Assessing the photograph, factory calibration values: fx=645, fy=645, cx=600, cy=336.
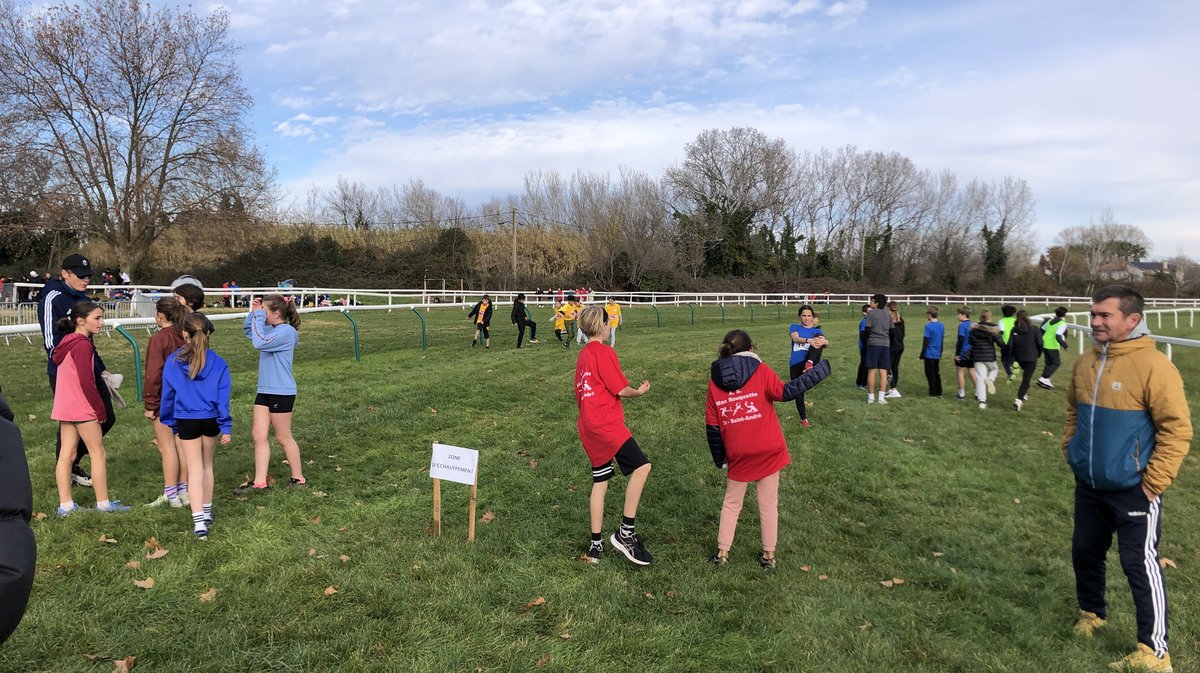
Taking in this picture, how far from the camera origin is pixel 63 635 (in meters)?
3.31

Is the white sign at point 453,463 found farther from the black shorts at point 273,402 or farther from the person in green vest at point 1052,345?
the person in green vest at point 1052,345

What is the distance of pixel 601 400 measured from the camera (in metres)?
4.38

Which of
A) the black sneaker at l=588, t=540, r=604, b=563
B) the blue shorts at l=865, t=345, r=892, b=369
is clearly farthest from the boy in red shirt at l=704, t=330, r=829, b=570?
the blue shorts at l=865, t=345, r=892, b=369

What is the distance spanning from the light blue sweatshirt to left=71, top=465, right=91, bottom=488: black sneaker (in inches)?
73.3

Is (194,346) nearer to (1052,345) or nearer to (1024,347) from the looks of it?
(1024,347)

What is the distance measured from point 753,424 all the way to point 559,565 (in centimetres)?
167

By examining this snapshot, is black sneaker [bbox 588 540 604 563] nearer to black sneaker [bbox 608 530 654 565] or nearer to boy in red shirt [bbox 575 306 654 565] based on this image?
black sneaker [bbox 608 530 654 565]

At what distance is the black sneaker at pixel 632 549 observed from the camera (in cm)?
457

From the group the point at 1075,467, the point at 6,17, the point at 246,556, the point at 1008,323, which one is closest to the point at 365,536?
the point at 246,556

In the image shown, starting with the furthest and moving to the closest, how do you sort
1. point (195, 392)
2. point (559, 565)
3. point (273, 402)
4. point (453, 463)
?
point (273, 402)
point (453, 463)
point (195, 392)
point (559, 565)

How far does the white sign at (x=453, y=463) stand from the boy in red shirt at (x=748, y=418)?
1754 millimetres

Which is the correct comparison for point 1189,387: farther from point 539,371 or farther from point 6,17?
point 6,17

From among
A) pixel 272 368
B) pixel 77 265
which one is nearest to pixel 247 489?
pixel 272 368

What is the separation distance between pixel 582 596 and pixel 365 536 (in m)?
1.81
